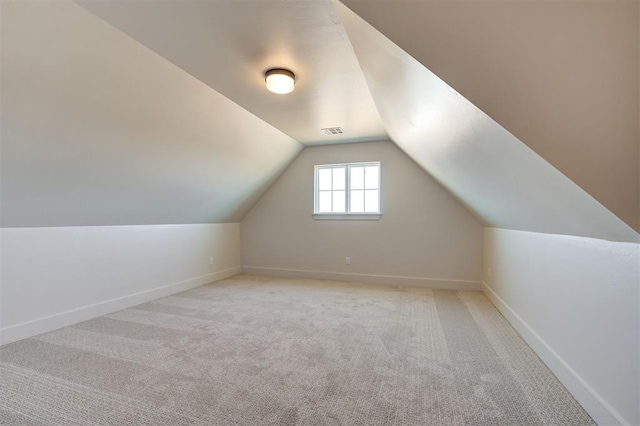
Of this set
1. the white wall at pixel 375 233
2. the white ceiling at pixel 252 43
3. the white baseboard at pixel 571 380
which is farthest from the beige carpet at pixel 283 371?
the white ceiling at pixel 252 43

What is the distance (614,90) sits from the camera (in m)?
1.00

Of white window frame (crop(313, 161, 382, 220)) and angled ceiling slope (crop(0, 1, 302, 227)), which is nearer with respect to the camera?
angled ceiling slope (crop(0, 1, 302, 227))

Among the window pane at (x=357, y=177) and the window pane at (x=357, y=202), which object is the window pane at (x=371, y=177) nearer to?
the window pane at (x=357, y=177)

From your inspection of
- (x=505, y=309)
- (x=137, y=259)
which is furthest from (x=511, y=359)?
(x=137, y=259)

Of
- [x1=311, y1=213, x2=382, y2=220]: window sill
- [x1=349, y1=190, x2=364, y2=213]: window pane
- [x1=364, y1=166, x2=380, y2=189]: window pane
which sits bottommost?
[x1=311, y1=213, x2=382, y2=220]: window sill

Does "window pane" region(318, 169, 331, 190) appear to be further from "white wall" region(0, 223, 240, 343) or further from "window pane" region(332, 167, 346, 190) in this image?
"white wall" region(0, 223, 240, 343)

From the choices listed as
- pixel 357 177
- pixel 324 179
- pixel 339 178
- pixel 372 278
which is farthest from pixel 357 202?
pixel 372 278

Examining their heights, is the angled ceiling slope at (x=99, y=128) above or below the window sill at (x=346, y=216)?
above

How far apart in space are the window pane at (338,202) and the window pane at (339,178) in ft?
0.34

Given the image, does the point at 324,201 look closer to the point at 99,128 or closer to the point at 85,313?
the point at 99,128

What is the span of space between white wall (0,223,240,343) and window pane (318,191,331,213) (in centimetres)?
201

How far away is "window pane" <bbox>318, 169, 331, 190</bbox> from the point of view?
4.95 meters

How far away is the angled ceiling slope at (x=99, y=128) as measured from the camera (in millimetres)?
1600

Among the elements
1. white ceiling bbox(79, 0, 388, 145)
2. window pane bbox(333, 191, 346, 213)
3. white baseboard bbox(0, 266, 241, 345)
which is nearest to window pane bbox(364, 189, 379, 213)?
window pane bbox(333, 191, 346, 213)
